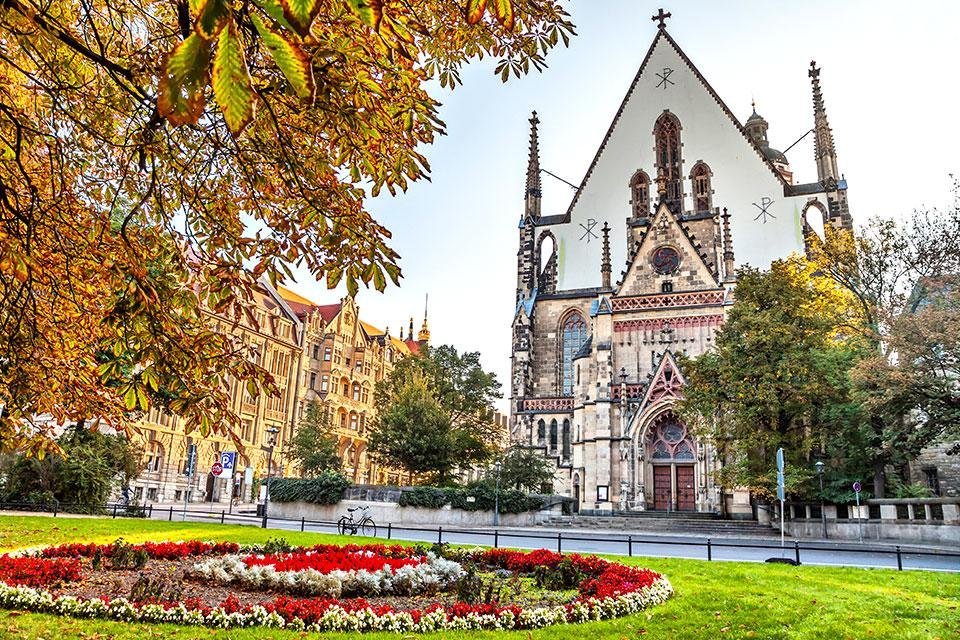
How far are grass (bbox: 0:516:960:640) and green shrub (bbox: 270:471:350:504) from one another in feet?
62.9

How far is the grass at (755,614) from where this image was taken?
7.71 meters

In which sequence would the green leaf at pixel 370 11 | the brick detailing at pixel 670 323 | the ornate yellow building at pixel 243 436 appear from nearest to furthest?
the green leaf at pixel 370 11, the brick detailing at pixel 670 323, the ornate yellow building at pixel 243 436

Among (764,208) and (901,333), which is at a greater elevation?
(764,208)

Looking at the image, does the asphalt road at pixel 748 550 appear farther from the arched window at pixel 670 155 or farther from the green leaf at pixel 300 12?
the arched window at pixel 670 155

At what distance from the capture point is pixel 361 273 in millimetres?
4164

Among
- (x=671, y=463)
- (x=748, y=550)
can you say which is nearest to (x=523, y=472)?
(x=671, y=463)

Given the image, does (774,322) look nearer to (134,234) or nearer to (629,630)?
(629,630)

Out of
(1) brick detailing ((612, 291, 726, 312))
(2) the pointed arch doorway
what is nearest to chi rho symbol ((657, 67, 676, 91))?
(1) brick detailing ((612, 291, 726, 312))

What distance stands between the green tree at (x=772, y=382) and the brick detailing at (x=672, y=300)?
7251 mm

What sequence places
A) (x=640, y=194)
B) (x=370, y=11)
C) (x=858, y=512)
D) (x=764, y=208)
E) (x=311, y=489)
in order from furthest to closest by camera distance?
(x=640, y=194)
(x=764, y=208)
(x=311, y=489)
(x=858, y=512)
(x=370, y=11)

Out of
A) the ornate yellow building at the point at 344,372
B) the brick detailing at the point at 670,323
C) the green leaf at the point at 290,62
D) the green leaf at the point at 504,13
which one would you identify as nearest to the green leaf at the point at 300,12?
the green leaf at the point at 290,62

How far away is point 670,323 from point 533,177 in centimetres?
1779

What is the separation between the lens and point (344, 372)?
228ft

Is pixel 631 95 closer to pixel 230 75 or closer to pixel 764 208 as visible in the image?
pixel 764 208
